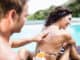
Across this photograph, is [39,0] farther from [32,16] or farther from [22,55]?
[22,55]

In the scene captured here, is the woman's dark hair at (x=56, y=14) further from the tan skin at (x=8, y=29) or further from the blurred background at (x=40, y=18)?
the tan skin at (x=8, y=29)

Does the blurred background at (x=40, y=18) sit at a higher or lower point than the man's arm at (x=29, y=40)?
higher

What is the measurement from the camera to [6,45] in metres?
1.65

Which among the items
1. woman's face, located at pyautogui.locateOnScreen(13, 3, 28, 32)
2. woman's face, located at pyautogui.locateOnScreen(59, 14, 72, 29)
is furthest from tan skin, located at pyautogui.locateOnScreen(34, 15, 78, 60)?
woman's face, located at pyautogui.locateOnScreen(13, 3, 28, 32)

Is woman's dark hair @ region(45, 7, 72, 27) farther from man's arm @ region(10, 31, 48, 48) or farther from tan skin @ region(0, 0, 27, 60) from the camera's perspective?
tan skin @ region(0, 0, 27, 60)

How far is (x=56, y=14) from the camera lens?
172 centimetres

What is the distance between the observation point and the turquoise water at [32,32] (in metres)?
1.69

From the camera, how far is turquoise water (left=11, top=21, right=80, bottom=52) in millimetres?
1695

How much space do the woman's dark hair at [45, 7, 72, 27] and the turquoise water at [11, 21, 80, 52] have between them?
61 mm

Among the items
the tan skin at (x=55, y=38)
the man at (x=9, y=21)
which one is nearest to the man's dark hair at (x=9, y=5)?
the man at (x=9, y=21)

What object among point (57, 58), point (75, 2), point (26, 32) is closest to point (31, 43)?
point (26, 32)

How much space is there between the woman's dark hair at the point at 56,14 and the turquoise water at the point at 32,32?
61 millimetres

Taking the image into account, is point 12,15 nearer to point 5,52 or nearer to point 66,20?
point 5,52

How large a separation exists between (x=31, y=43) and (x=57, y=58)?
0.19 metres
